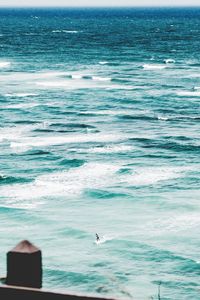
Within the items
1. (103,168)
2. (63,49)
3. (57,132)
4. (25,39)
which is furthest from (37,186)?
(25,39)

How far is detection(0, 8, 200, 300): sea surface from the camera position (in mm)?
23328

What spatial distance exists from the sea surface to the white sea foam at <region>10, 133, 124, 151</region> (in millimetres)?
70

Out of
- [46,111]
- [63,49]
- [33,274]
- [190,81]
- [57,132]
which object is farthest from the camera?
[63,49]

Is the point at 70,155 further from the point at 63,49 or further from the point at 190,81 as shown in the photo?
the point at 63,49

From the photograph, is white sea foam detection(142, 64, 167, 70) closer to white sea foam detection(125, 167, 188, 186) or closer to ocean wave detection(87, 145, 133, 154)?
ocean wave detection(87, 145, 133, 154)

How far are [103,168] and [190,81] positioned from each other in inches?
1630

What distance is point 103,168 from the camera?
124 ft

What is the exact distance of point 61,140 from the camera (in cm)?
4588

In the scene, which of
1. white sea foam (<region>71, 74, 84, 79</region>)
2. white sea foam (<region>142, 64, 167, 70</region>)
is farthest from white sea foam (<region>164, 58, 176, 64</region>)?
white sea foam (<region>71, 74, 84, 79</region>)

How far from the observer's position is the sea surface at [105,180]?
76.5 feet

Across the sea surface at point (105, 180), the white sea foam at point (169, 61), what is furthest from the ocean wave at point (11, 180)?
the white sea foam at point (169, 61)

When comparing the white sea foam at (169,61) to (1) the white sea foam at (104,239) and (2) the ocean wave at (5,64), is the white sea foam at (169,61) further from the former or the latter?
(1) the white sea foam at (104,239)

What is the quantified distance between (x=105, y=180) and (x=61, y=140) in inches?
448

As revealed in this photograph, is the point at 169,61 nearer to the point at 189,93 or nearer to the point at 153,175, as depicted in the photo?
the point at 189,93
